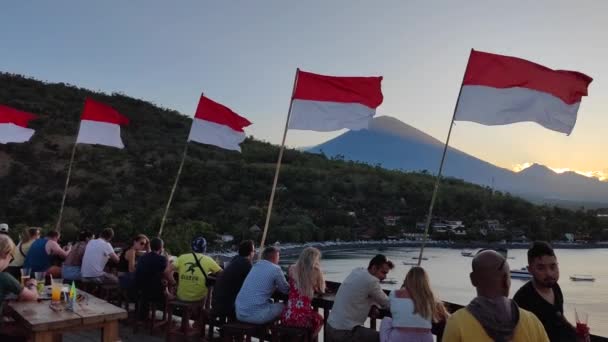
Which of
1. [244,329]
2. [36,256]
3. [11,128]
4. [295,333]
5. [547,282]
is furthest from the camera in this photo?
[11,128]

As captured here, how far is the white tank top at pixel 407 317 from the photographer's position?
3457 mm

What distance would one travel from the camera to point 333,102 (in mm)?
7324

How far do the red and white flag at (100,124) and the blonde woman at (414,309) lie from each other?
789cm

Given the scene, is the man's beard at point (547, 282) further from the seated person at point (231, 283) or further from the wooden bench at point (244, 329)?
the seated person at point (231, 283)

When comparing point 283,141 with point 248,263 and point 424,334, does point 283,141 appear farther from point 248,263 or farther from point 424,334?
point 424,334

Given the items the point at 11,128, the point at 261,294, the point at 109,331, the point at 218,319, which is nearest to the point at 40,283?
the point at 109,331

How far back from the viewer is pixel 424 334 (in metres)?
3.49

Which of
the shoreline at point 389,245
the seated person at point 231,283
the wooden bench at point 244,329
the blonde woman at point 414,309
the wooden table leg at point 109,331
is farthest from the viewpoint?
the shoreline at point 389,245

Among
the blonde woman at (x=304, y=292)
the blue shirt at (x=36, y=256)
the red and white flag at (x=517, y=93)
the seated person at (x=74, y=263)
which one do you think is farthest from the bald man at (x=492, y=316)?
the blue shirt at (x=36, y=256)

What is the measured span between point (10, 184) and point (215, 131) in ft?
105

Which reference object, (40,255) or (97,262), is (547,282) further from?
(40,255)

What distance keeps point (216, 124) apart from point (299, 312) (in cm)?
511

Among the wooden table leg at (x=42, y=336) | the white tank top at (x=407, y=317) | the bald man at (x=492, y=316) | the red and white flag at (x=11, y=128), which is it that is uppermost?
the red and white flag at (x=11, y=128)

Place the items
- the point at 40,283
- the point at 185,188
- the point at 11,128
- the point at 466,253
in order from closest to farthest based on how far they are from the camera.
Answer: the point at 40,283 < the point at 11,128 < the point at 185,188 < the point at 466,253
